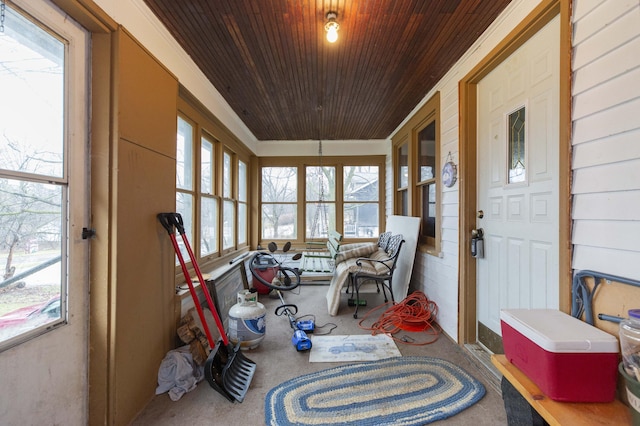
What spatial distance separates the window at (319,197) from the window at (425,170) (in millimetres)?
1426

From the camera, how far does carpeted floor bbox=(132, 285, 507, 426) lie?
1604mm

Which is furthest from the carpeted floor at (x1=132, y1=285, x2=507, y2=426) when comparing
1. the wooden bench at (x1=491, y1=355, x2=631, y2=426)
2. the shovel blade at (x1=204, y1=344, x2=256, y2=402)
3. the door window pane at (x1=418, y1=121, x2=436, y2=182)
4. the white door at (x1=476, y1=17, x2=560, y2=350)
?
the door window pane at (x1=418, y1=121, x2=436, y2=182)

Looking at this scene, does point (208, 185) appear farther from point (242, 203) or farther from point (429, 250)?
point (429, 250)

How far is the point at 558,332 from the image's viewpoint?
3.51 feet

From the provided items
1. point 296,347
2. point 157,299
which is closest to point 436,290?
point 296,347

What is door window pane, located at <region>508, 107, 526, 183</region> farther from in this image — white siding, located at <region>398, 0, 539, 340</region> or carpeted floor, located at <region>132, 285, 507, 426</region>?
carpeted floor, located at <region>132, 285, 507, 426</region>

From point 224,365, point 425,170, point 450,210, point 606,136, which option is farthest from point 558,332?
point 425,170

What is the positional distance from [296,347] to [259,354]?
0.34 metres

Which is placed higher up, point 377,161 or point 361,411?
point 377,161

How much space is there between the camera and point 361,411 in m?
1.65

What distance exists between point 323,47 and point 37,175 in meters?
2.14

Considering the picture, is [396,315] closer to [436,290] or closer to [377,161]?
[436,290]

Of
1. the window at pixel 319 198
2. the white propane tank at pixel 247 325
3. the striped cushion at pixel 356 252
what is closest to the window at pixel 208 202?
the white propane tank at pixel 247 325

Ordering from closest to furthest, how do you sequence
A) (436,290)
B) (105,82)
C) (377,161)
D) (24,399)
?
(24,399) < (105,82) < (436,290) < (377,161)
